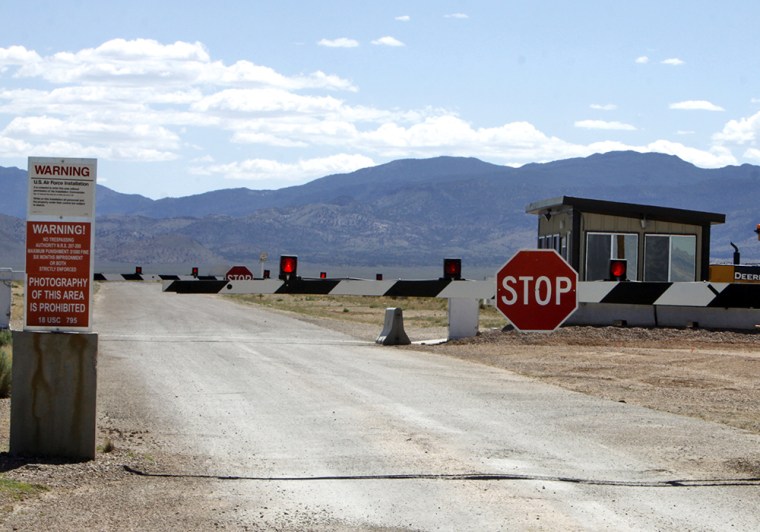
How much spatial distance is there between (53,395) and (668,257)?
88.1ft

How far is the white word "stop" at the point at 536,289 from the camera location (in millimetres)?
8719

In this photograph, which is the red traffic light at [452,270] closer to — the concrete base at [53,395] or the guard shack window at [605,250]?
the concrete base at [53,395]

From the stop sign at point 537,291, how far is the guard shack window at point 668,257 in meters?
25.4

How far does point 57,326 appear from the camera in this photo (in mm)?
9078

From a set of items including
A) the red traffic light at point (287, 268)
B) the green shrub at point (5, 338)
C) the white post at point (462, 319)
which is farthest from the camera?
the white post at point (462, 319)

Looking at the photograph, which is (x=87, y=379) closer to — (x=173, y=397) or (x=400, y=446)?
(x=400, y=446)

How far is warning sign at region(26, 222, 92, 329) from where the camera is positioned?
9.02 meters

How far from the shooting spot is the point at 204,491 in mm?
8305

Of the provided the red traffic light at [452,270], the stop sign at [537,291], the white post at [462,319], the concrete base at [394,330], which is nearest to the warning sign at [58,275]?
the stop sign at [537,291]

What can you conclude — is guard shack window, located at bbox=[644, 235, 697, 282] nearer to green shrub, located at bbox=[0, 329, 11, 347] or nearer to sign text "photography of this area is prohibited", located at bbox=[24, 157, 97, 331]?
green shrub, located at bbox=[0, 329, 11, 347]

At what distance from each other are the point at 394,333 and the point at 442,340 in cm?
171

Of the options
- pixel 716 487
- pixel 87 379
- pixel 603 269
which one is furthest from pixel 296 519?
pixel 603 269

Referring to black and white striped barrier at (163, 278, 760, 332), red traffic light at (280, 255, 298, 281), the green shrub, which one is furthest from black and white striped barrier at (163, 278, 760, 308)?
the green shrub

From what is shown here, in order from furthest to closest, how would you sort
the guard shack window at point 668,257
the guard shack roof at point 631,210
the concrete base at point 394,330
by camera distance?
the guard shack window at point 668,257, the guard shack roof at point 631,210, the concrete base at point 394,330
